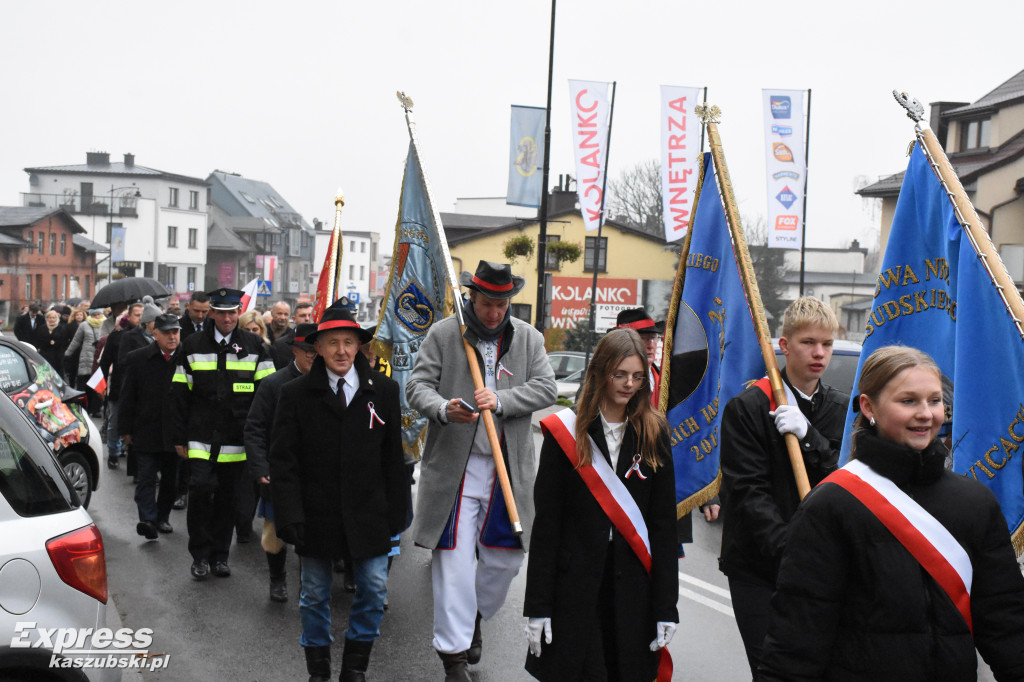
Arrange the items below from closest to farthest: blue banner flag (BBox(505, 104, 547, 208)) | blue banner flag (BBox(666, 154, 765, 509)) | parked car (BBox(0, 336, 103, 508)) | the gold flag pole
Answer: blue banner flag (BBox(666, 154, 765, 509)) → the gold flag pole → parked car (BBox(0, 336, 103, 508)) → blue banner flag (BBox(505, 104, 547, 208))

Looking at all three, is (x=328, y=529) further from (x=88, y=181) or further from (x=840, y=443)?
(x=88, y=181)

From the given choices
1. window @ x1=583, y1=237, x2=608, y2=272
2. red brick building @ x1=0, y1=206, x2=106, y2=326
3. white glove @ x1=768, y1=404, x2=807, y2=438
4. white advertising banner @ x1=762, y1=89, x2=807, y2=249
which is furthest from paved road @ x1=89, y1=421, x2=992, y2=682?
red brick building @ x1=0, y1=206, x2=106, y2=326

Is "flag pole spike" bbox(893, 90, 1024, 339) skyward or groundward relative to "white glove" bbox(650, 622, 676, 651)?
skyward

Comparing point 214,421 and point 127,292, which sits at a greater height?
point 127,292

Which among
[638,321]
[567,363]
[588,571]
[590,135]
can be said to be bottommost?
[567,363]

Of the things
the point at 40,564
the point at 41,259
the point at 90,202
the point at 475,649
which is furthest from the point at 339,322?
the point at 90,202

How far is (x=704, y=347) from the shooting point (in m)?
5.39

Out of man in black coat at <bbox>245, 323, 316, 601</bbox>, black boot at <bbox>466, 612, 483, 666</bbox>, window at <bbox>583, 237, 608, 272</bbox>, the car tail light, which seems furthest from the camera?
window at <bbox>583, 237, 608, 272</bbox>

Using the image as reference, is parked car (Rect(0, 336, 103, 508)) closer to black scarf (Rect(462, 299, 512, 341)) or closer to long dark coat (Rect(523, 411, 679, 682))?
black scarf (Rect(462, 299, 512, 341))

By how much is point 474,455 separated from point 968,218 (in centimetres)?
277

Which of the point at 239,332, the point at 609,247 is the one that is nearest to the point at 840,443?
the point at 239,332

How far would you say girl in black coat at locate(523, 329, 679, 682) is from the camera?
3.98 m

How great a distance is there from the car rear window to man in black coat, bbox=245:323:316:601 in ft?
9.62

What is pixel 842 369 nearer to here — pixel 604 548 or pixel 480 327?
pixel 480 327
